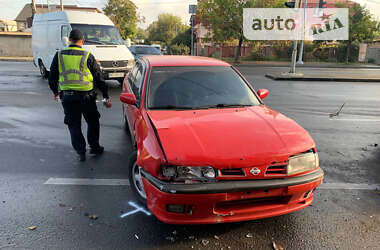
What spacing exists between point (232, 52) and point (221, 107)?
38104 millimetres

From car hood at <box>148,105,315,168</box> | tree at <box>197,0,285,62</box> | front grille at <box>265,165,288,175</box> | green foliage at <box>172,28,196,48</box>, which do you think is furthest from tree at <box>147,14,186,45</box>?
front grille at <box>265,165,288,175</box>

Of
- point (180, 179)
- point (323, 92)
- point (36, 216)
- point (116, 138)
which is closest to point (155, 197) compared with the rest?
point (180, 179)

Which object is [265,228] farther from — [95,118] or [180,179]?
[95,118]

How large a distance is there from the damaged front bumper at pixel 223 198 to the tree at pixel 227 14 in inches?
1145

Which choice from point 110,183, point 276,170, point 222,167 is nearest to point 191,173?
point 222,167

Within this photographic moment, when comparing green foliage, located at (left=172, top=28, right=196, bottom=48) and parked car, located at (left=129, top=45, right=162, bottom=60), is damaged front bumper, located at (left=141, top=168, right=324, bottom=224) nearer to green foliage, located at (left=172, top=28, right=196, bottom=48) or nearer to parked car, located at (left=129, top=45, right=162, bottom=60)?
parked car, located at (left=129, top=45, right=162, bottom=60)

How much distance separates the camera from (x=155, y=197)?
2.61 m

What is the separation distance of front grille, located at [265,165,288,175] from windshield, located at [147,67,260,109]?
1.27 meters

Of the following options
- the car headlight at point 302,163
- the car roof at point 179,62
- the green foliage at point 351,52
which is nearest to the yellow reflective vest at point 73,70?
the car roof at point 179,62

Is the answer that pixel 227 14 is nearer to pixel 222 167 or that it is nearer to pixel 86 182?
pixel 86 182

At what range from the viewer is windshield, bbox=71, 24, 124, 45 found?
1130 centimetres

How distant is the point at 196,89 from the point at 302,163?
5.52ft

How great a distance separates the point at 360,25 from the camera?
109ft

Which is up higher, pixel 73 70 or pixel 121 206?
pixel 73 70
